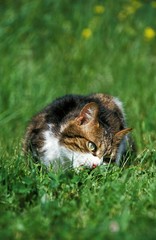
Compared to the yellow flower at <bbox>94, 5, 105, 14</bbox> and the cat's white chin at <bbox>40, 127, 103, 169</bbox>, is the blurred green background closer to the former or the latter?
the yellow flower at <bbox>94, 5, 105, 14</bbox>

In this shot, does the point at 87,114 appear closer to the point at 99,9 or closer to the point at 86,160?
the point at 86,160

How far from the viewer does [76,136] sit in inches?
190

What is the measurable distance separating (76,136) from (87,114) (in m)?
0.18

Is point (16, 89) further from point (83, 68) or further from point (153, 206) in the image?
point (153, 206)

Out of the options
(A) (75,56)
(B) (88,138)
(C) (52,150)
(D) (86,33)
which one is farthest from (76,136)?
(D) (86,33)

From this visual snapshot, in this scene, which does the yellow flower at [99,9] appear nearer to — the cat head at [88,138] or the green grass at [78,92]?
the green grass at [78,92]

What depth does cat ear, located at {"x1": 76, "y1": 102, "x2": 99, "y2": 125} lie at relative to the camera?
473cm

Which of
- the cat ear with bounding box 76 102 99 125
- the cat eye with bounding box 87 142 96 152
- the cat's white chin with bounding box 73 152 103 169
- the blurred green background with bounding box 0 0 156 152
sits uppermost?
the blurred green background with bounding box 0 0 156 152

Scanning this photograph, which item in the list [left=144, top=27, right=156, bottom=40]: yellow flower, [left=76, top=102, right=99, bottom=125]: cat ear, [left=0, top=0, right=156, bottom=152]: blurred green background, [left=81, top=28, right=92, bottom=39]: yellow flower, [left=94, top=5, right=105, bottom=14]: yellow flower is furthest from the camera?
[left=94, top=5, right=105, bottom=14]: yellow flower

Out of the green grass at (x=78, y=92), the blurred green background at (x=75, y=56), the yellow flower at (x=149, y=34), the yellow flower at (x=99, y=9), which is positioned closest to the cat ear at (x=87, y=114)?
the green grass at (x=78, y=92)

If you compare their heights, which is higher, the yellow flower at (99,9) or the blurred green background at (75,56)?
the yellow flower at (99,9)

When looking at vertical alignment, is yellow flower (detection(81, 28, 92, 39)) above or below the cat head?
above

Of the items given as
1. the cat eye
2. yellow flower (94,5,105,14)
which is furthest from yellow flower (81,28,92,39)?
the cat eye

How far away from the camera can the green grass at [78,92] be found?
140 inches
